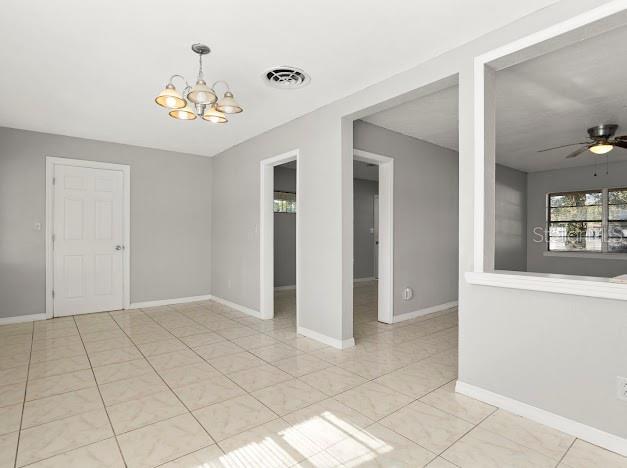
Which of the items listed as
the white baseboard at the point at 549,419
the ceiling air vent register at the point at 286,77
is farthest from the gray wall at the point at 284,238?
the white baseboard at the point at 549,419

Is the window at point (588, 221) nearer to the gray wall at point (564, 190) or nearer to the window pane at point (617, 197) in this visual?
the window pane at point (617, 197)

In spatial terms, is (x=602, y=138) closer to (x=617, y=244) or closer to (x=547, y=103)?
(x=547, y=103)

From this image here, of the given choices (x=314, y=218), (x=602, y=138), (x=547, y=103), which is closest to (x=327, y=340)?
(x=314, y=218)

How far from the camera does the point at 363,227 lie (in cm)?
827

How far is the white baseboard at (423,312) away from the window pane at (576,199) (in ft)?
12.0

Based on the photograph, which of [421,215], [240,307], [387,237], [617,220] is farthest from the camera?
[617,220]

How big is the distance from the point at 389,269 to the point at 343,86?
7.59ft

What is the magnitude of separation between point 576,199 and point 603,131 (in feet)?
10.1

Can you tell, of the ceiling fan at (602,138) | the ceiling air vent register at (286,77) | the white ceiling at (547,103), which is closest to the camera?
the white ceiling at (547,103)

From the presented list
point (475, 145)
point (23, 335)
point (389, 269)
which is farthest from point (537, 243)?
point (23, 335)

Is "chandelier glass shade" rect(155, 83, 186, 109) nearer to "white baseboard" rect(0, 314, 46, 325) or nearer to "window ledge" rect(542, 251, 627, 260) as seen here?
"white baseboard" rect(0, 314, 46, 325)

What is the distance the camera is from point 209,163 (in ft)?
19.6

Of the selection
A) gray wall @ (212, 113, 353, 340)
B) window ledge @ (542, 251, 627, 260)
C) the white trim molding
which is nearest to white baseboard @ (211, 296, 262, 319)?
gray wall @ (212, 113, 353, 340)

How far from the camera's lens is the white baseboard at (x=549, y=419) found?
1831 millimetres
